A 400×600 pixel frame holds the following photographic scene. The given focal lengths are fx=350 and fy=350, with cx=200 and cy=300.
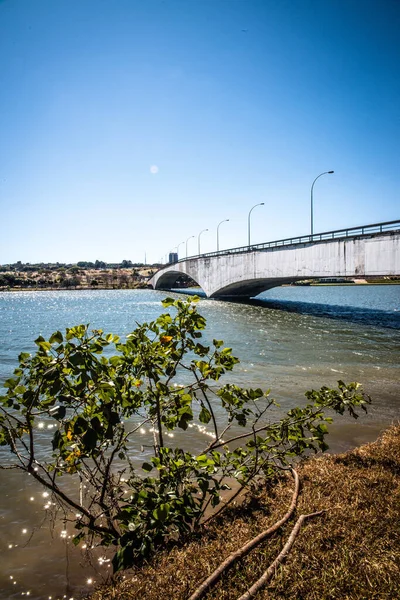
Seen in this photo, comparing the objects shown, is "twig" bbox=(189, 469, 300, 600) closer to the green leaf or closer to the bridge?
the green leaf

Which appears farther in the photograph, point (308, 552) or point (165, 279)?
point (165, 279)

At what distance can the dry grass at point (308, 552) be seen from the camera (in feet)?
8.72

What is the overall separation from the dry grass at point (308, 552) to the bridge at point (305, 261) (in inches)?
825

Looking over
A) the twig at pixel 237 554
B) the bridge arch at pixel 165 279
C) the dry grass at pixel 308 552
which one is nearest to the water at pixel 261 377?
the dry grass at pixel 308 552

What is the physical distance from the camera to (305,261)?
2967 cm

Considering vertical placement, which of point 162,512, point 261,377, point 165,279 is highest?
point 165,279

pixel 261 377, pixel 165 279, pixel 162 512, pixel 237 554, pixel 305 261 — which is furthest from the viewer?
pixel 165 279

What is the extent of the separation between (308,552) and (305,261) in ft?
93.1

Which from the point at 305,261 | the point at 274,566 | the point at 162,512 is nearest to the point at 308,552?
the point at 274,566

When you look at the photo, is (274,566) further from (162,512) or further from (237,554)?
(162,512)

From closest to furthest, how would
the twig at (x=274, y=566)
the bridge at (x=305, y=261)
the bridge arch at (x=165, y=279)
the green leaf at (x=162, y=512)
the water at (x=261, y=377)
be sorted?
the twig at (x=274, y=566) < the green leaf at (x=162, y=512) < the water at (x=261, y=377) < the bridge at (x=305, y=261) < the bridge arch at (x=165, y=279)

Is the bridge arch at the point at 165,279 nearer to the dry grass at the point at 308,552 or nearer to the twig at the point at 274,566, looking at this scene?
the dry grass at the point at 308,552

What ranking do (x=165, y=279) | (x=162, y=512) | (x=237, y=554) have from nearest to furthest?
(x=162, y=512) < (x=237, y=554) < (x=165, y=279)

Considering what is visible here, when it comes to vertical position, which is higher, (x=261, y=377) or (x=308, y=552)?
(x=308, y=552)
